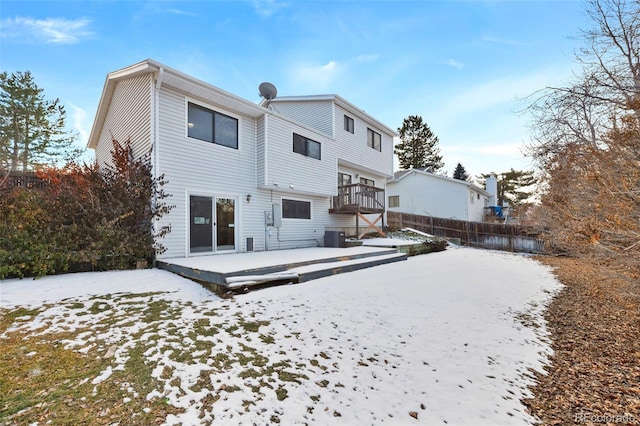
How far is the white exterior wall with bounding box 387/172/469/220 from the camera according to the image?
2147 centimetres

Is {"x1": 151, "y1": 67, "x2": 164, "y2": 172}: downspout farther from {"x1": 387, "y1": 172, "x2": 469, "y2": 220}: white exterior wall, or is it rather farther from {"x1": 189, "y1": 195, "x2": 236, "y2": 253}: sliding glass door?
A: {"x1": 387, "y1": 172, "x2": 469, "y2": 220}: white exterior wall

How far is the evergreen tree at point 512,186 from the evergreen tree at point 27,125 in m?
40.7

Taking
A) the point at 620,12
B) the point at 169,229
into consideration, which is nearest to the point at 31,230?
the point at 169,229

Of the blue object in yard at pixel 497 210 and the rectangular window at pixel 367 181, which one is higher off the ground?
the rectangular window at pixel 367 181

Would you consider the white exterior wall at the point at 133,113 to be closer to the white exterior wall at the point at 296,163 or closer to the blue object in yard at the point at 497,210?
the white exterior wall at the point at 296,163

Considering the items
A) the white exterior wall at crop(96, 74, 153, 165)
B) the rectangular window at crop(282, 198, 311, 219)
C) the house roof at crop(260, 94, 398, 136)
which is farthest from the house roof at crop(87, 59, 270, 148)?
the house roof at crop(260, 94, 398, 136)

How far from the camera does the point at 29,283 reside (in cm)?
509

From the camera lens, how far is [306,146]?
37.2 feet

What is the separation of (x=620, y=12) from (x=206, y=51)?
11997mm

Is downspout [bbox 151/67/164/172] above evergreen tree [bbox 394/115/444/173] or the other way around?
the other way around

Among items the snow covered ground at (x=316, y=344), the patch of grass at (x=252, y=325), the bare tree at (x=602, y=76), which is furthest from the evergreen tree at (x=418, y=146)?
the patch of grass at (x=252, y=325)

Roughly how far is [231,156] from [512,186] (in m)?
36.2

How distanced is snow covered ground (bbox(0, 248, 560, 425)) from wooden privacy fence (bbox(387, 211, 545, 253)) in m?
10.5

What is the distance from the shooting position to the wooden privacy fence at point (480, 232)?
14.5 meters
